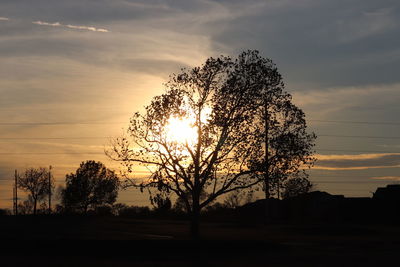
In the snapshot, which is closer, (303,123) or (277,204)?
(303,123)

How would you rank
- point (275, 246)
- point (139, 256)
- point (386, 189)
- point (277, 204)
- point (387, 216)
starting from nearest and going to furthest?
1. point (139, 256)
2. point (275, 246)
3. point (387, 216)
4. point (386, 189)
5. point (277, 204)

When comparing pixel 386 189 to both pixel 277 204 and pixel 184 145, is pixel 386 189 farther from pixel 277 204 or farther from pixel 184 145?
pixel 184 145

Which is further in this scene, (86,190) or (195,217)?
(86,190)

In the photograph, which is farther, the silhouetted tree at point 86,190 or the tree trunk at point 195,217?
the silhouetted tree at point 86,190

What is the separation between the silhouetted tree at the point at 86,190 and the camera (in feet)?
440

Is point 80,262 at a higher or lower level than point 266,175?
lower

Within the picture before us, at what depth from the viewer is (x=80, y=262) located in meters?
30.9

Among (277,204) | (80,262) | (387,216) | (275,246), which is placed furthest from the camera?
A: (277,204)

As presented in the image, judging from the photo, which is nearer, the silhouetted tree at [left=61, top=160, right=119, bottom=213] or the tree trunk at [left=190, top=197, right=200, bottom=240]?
the tree trunk at [left=190, top=197, right=200, bottom=240]

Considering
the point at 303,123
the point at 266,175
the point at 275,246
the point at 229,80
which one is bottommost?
the point at 275,246

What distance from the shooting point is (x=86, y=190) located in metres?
135

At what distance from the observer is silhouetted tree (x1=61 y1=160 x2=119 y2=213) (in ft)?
440

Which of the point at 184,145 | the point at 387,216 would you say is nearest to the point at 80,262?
the point at 184,145

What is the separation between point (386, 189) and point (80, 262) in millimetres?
84809
